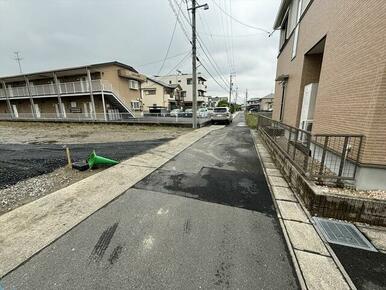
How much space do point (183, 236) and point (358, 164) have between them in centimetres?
342

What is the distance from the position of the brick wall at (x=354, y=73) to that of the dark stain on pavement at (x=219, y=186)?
2.02 metres

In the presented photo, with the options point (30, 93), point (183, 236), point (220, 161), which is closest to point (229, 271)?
point (183, 236)

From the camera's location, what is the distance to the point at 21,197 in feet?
13.4

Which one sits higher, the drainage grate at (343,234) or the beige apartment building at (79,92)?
the beige apartment building at (79,92)

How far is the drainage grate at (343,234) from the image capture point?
2623 mm

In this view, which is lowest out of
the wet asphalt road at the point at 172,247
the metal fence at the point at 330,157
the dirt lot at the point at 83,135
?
the dirt lot at the point at 83,135

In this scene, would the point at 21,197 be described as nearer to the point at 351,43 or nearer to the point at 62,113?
the point at 351,43

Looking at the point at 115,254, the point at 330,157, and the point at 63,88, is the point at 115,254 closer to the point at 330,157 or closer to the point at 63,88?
the point at 330,157

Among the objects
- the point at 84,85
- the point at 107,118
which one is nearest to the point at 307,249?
the point at 107,118

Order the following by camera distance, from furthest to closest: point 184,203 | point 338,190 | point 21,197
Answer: point 21,197 → point 184,203 → point 338,190

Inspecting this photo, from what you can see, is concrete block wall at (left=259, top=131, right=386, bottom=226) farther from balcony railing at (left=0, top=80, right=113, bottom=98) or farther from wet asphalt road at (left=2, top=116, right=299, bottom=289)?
balcony railing at (left=0, top=80, right=113, bottom=98)

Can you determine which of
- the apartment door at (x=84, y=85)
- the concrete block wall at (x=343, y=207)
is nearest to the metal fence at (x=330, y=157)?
the concrete block wall at (x=343, y=207)

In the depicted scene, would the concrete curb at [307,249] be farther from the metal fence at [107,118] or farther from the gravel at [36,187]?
the metal fence at [107,118]

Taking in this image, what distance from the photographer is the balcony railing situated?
62.1 feet
